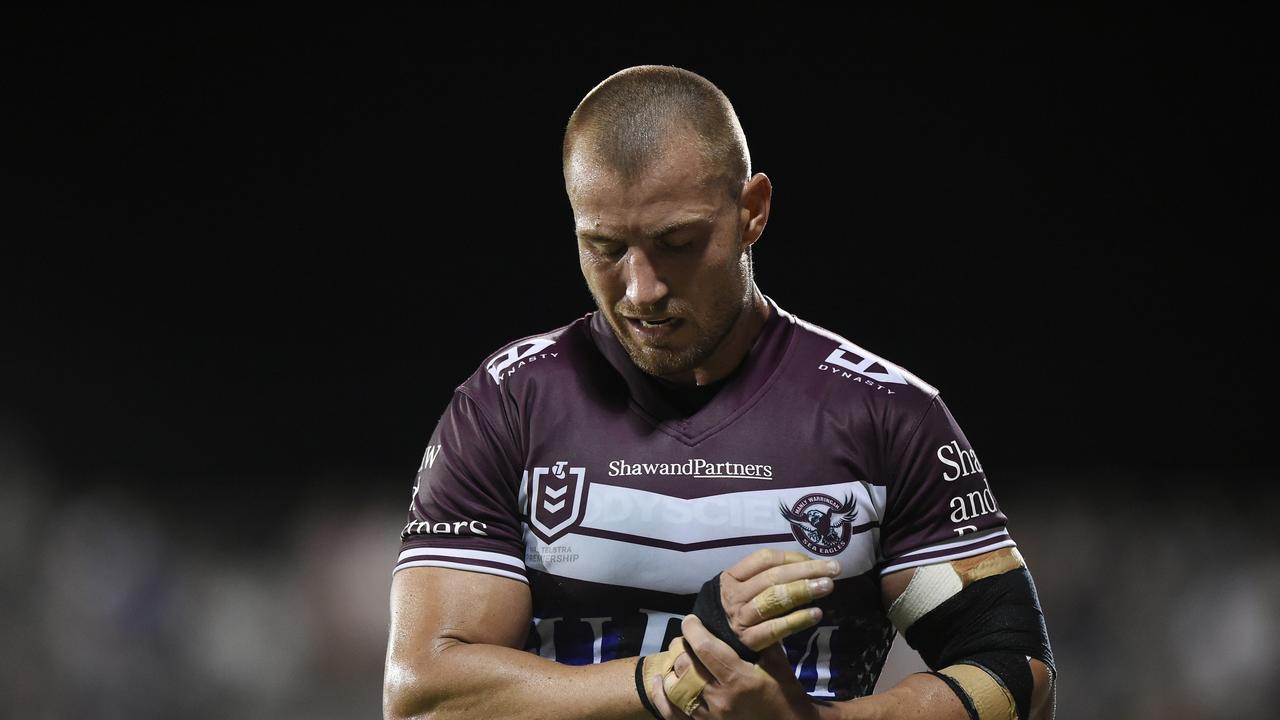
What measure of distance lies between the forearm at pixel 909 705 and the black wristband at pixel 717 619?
16cm

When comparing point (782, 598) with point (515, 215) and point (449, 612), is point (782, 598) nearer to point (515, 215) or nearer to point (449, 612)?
point (449, 612)

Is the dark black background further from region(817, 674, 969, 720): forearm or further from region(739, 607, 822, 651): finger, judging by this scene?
region(739, 607, 822, 651): finger

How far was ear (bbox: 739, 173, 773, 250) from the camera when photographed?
1574 millimetres

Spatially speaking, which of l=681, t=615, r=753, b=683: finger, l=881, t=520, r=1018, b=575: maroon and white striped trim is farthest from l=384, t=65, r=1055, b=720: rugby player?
l=681, t=615, r=753, b=683: finger

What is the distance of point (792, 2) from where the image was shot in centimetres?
508

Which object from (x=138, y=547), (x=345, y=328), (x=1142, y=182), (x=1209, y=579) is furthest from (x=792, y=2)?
(x=138, y=547)

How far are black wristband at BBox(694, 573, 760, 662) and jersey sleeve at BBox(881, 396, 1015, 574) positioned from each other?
0.33 meters

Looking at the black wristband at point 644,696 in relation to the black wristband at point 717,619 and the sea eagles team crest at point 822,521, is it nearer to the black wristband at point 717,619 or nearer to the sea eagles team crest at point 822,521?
the black wristband at point 717,619

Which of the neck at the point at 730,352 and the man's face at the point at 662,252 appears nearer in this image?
the man's face at the point at 662,252

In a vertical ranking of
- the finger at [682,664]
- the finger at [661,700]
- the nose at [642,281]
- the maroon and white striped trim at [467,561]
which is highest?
the nose at [642,281]

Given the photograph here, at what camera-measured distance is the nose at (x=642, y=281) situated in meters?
1.47

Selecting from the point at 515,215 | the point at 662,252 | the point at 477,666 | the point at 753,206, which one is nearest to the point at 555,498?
the point at 477,666

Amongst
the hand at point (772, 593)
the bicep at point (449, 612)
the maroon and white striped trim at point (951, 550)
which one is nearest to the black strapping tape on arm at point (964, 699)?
the maroon and white striped trim at point (951, 550)

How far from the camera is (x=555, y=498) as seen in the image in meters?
1.54
